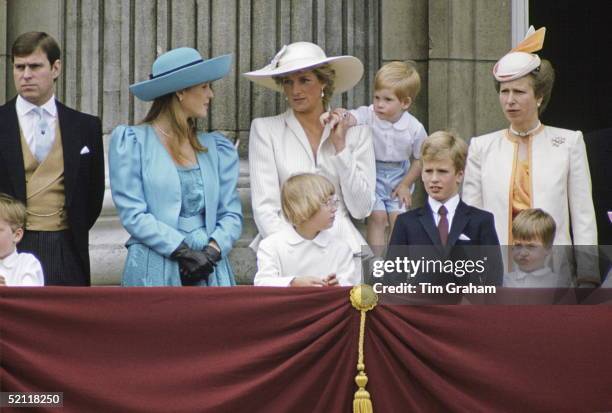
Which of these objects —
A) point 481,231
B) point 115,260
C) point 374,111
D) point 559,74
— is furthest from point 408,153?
point 559,74

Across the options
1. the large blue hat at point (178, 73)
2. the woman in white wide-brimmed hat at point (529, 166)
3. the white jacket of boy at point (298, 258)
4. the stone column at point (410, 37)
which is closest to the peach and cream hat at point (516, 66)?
the woman in white wide-brimmed hat at point (529, 166)

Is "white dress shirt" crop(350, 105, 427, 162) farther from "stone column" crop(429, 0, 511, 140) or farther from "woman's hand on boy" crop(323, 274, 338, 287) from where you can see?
"woman's hand on boy" crop(323, 274, 338, 287)

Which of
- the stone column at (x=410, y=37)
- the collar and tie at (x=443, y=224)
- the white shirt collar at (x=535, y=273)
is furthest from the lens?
the stone column at (x=410, y=37)

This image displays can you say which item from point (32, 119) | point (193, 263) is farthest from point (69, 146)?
point (193, 263)

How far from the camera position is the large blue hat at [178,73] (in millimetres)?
8133

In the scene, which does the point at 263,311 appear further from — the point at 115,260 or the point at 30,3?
the point at 30,3

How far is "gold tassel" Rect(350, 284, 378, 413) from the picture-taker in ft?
22.9

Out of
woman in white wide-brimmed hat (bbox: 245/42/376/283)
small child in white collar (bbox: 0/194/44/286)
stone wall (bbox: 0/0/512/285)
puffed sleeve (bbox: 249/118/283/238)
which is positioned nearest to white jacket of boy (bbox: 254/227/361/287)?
puffed sleeve (bbox: 249/118/283/238)

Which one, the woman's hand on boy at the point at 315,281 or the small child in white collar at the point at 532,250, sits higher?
the small child in white collar at the point at 532,250

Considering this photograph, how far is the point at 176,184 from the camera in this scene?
800cm

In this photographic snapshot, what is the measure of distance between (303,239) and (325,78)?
46.5 inches

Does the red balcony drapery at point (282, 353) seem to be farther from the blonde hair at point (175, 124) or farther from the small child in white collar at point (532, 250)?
the blonde hair at point (175, 124)

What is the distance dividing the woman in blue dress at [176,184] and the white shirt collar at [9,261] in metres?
0.61

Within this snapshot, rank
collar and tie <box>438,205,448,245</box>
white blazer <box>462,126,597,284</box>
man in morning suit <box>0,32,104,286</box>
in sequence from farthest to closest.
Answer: white blazer <box>462,126,597,284</box> → man in morning suit <box>0,32,104,286</box> → collar and tie <box>438,205,448,245</box>
